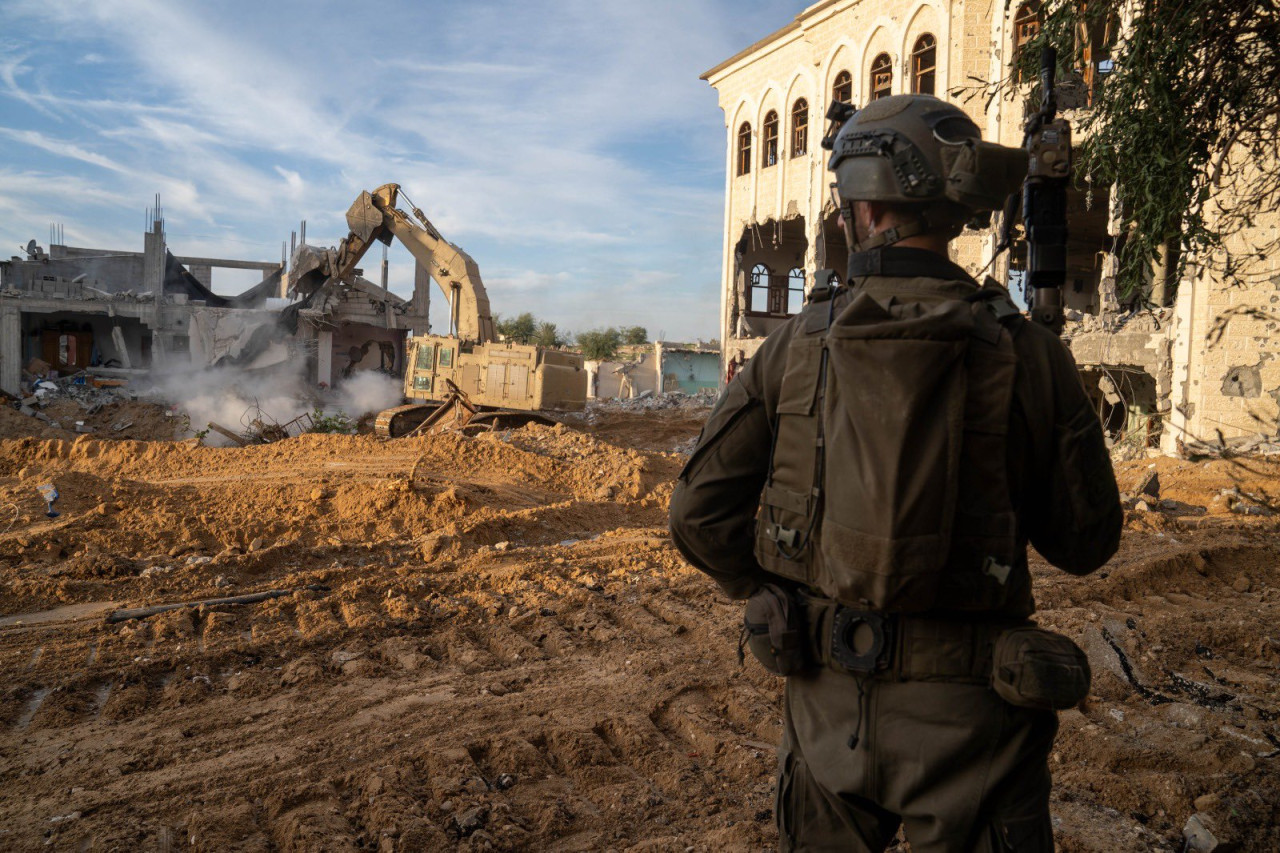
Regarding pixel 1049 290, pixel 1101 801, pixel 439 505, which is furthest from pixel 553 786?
pixel 439 505

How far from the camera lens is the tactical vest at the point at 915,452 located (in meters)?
1.61

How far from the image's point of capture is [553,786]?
3416 mm

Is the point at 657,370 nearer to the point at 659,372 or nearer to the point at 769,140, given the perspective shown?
the point at 659,372

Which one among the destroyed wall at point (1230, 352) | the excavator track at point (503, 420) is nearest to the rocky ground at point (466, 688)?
the destroyed wall at point (1230, 352)

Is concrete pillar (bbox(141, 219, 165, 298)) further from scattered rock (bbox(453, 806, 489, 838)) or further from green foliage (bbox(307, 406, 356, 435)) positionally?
scattered rock (bbox(453, 806, 489, 838))

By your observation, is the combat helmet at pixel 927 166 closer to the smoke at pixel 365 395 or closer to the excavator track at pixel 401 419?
the excavator track at pixel 401 419

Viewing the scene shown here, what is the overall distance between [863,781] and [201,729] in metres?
3.54

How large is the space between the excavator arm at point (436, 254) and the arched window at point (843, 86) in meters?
11.3

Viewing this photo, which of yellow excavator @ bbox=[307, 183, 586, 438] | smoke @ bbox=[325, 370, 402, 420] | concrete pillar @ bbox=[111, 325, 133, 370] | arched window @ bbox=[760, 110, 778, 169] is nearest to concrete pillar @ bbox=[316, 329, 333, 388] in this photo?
smoke @ bbox=[325, 370, 402, 420]

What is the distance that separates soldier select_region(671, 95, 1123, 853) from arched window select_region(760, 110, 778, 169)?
78.3 ft

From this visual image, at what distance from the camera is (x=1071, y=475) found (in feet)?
5.64

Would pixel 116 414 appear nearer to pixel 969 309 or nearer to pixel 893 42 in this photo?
pixel 893 42

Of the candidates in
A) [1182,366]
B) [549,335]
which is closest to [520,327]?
[549,335]

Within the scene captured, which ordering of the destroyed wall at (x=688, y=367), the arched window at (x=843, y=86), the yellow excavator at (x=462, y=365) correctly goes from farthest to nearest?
1. the destroyed wall at (x=688, y=367)
2. the arched window at (x=843, y=86)
3. the yellow excavator at (x=462, y=365)
